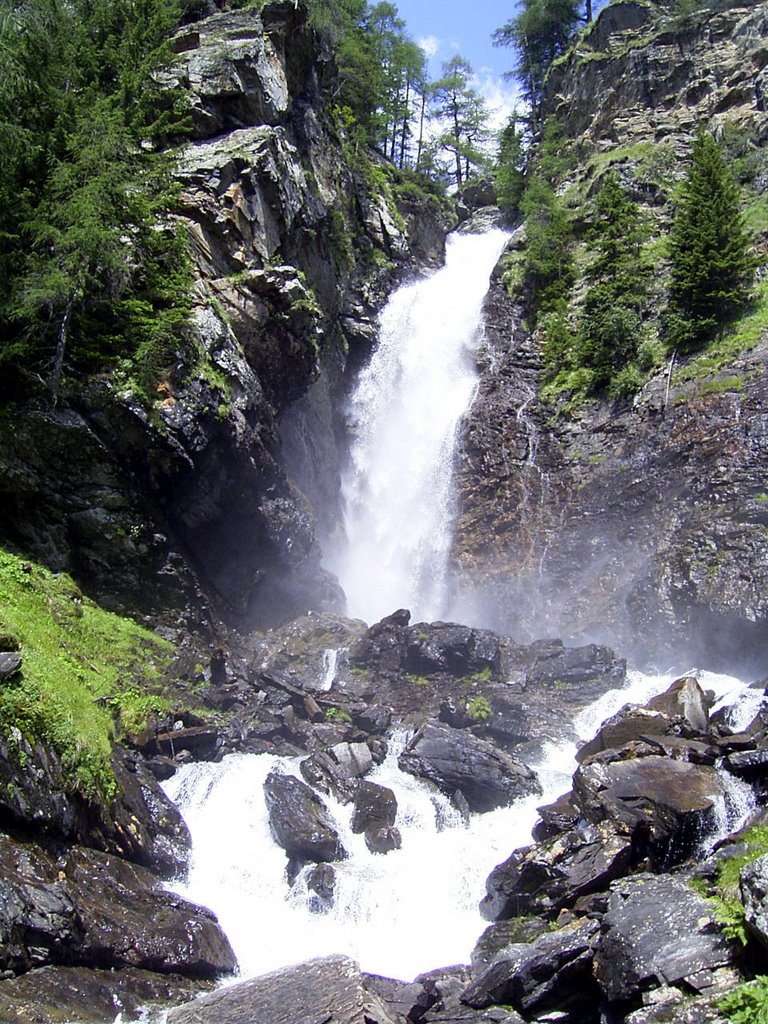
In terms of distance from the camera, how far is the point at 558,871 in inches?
436

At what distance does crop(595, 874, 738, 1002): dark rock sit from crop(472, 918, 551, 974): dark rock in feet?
5.39

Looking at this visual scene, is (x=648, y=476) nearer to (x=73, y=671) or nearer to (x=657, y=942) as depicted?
(x=657, y=942)

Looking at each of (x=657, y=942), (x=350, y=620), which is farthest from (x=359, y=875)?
(x=350, y=620)

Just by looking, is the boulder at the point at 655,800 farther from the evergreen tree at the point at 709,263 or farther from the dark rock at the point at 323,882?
the evergreen tree at the point at 709,263

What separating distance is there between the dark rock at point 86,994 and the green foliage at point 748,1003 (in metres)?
6.77

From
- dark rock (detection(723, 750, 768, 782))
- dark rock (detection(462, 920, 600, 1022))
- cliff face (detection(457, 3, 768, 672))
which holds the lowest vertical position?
dark rock (detection(462, 920, 600, 1022))

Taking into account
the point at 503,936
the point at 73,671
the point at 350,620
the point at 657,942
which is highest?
the point at 350,620

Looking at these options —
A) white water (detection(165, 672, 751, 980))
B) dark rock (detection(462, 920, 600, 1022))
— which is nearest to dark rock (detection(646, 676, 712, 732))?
white water (detection(165, 672, 751, 980))

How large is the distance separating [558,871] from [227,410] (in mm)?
15197

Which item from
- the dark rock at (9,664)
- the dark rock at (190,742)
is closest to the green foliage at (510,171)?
the dark rock at (190,742)

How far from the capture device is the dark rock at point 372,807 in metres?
14.2

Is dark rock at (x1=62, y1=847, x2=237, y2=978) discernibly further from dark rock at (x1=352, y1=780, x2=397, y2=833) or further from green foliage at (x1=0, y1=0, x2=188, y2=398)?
green foliage at (x1=0, y1=0, x2=188, y2=398)

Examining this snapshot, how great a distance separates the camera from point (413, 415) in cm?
3406

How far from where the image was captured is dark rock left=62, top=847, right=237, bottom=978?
958 centimetres
